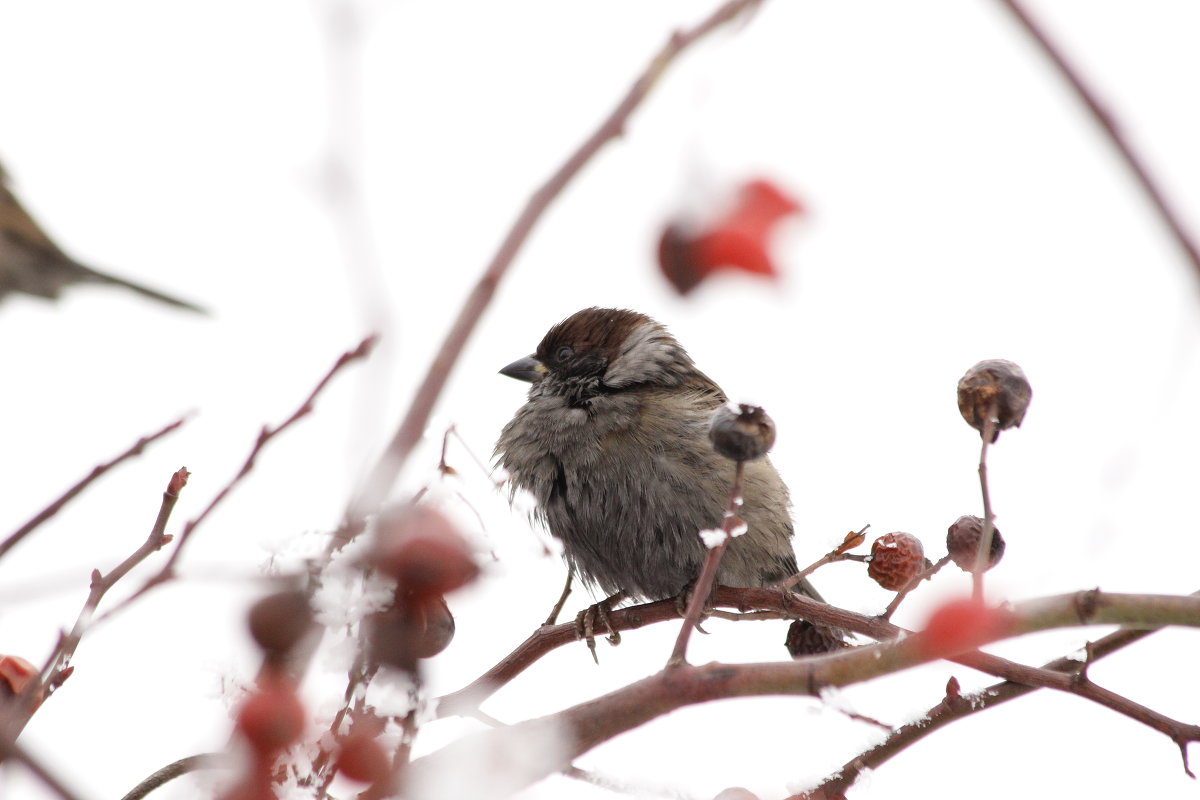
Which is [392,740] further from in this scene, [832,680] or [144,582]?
[832,680]

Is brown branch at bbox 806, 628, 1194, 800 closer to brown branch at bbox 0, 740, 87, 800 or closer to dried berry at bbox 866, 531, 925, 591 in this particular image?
dried berry at bbox 866, 531, 925, 591

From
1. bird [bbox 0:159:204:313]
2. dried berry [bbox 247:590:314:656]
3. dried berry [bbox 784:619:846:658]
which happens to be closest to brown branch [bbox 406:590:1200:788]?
dried berry [bbox 247:590:314:656]

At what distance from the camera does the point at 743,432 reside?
165 centimetres

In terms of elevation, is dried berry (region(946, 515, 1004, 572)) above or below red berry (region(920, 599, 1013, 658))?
above

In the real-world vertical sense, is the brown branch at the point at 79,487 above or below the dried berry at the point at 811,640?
below

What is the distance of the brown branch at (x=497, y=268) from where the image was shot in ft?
2.51

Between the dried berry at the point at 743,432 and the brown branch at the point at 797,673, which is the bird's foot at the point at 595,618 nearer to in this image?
the dried berry at the point at 743,432

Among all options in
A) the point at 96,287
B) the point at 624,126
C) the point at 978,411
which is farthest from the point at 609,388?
the point at 624,126

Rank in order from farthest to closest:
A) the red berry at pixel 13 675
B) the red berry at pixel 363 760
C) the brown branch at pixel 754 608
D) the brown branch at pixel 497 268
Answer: the brown branch at pixel 754 608 < the red berry at pixel 13 675 < the red berry at pixel 363 760 < the brown branch at pixel 497 268

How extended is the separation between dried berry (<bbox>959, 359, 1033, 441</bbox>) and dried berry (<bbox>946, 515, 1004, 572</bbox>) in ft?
0.80

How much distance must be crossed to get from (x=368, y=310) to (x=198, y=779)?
60cm

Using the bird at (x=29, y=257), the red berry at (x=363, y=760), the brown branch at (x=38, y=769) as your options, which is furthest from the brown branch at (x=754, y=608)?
the bird at (x=29, y=257)

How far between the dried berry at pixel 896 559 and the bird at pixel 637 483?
4.42 ft

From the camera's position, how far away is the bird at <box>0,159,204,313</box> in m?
4.38
